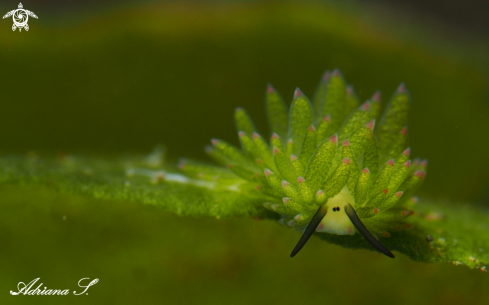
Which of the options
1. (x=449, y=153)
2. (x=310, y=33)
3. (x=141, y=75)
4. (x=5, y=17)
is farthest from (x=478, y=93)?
(x=5, y=17)

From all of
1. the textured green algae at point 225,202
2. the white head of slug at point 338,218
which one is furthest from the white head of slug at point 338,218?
the textured green algae at point 225,202

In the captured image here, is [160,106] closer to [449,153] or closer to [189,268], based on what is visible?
[189,268]

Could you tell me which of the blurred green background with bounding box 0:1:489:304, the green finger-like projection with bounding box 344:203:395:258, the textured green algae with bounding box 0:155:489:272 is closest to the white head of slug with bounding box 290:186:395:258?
the green finger-like projection with bounding box 344:203:395:258

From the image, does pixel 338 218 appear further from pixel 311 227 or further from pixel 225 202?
pixel 225 202

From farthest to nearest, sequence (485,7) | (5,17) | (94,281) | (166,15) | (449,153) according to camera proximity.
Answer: (485,7) < (449,153) < (166,15) < (5,17) < (94,281)

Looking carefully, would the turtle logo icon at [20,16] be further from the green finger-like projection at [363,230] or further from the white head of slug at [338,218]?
the green finger-like projection at [363,230]

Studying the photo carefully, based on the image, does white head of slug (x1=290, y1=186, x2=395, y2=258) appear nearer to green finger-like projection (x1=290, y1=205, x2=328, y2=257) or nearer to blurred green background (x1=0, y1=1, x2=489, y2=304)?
green finger-like projection (x1=290, y1=205, x2=328, y2=257)
